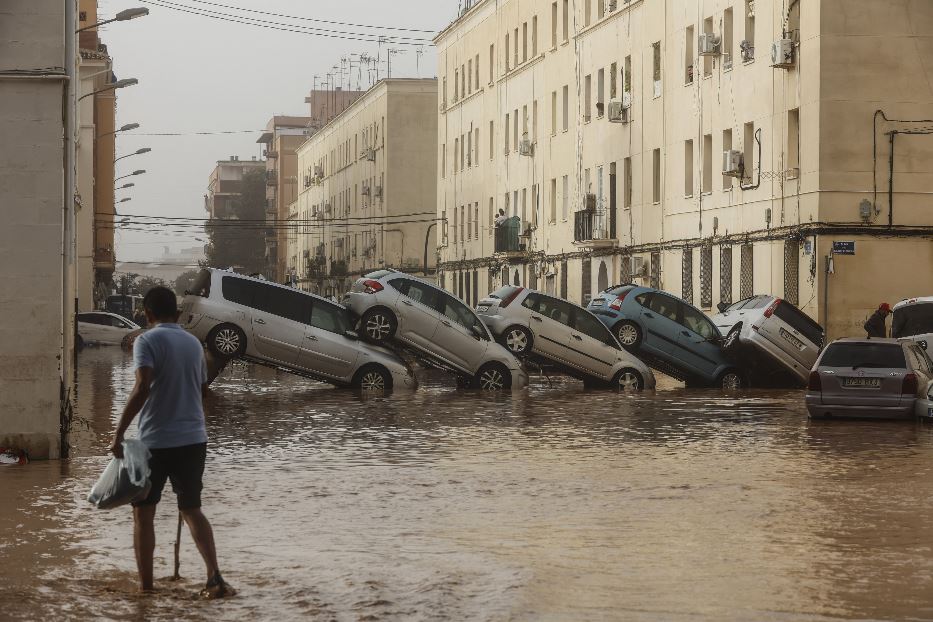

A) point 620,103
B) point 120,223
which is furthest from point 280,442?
point 120,223

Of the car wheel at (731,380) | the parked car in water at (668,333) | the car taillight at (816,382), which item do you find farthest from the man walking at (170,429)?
the car wheel at (731,380)

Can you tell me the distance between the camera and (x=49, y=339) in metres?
16.6

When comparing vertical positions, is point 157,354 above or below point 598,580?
above

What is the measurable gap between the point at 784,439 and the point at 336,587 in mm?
12232

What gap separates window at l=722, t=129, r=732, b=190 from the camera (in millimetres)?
A: 45969

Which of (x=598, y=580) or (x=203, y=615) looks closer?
(x=203, y=615)

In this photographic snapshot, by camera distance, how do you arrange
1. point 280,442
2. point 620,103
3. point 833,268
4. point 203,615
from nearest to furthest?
point 203,615
point 280,442
point 833,268
point 620,103

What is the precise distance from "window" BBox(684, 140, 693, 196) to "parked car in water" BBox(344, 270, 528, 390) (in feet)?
62.3

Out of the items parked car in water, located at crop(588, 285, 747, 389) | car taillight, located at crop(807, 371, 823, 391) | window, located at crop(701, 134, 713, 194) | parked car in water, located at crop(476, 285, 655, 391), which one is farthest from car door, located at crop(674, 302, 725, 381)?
window, located at crop(701, 134, 713, 194)

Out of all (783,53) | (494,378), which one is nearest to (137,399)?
(494,378)

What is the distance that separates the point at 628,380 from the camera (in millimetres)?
32906

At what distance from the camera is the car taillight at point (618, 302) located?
3400 centimetres

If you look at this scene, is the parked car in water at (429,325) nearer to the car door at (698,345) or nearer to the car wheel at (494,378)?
the car wheel at (494,378)

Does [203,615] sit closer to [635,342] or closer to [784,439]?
[784,439]
